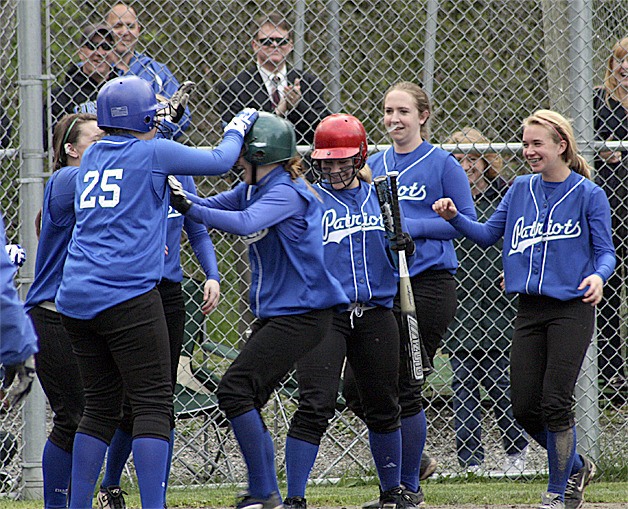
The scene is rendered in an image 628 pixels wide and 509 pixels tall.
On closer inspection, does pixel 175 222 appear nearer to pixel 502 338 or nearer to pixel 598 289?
pixel 598 289

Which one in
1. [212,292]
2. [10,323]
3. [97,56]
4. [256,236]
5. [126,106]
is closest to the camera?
[10,323]

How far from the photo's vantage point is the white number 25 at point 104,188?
402 centimetres

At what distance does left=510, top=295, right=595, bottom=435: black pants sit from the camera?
4836 millimetres

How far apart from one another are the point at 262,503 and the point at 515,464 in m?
2.36

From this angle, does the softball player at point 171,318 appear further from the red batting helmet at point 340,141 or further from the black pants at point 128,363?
the red batting helmet at point 340,141

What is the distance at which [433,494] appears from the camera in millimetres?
5691

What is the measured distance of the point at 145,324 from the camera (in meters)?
4.03

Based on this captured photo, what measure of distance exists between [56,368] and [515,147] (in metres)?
2.92

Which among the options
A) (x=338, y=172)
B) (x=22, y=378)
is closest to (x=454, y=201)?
(x=338, y=172)

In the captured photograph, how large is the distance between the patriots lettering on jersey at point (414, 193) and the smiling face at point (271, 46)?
4.89 ft

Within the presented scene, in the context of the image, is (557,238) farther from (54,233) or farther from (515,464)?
(54,233)

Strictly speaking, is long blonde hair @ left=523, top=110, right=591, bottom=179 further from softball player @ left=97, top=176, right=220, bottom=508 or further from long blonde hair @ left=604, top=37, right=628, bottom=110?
softball player @ left=97, top=176, right=220, bottom=508

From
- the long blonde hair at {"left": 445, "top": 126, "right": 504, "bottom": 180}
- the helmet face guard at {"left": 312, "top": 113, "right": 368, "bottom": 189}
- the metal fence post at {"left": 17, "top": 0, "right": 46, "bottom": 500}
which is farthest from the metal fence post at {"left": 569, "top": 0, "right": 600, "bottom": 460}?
the metal fence post at {"left": 17, "top": 0, "right": 46, "bottom": 500}

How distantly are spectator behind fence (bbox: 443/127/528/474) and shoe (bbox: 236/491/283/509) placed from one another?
6.92 ft
